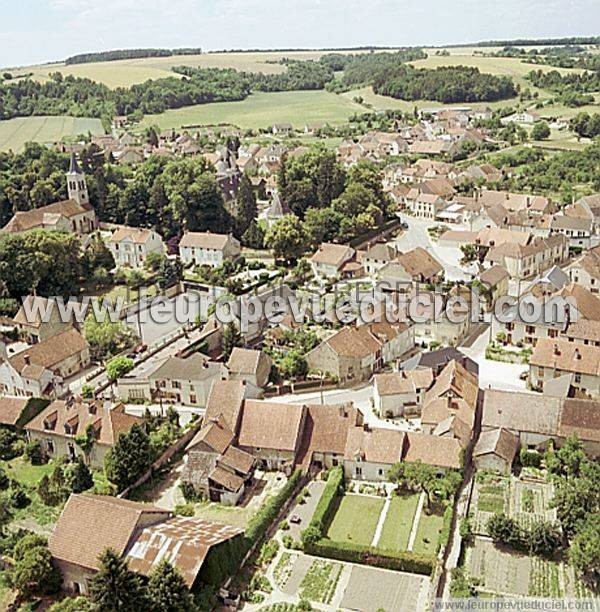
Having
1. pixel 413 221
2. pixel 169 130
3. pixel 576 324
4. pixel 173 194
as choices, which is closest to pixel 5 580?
pixel 576 324

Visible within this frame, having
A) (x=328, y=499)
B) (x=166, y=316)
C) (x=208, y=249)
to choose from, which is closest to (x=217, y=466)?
(x=328, y=499)

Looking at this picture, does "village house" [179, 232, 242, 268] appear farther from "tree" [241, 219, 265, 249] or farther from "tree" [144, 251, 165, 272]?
"tree" [144, 251, 165, 272]

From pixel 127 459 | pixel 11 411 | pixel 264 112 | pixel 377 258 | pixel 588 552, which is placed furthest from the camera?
pixel 264 112

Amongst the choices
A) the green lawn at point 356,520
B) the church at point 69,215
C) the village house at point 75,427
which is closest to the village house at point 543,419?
the green lawn at point 356,520

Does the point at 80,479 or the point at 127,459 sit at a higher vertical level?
the point at 127,459

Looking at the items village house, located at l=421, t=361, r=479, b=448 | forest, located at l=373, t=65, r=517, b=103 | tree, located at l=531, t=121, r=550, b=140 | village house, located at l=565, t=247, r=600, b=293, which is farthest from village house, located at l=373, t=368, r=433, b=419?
forest, located at l=373, t=65, r=517, b=103

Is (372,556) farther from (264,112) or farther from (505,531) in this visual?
(264,112)

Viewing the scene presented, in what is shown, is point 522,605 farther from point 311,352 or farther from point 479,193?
point 479,193
